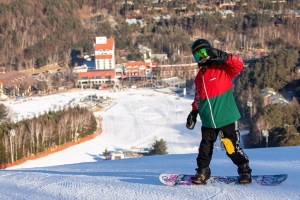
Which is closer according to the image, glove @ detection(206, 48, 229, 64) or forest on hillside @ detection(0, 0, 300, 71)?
glove @ detection(206, 48, 229, 64)

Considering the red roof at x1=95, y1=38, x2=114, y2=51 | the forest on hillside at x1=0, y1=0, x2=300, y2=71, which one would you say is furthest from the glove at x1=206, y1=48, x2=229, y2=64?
the red roof at x1=95, y1=38, x2=114, y2=51

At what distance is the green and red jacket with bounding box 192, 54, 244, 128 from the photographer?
1.42 metres

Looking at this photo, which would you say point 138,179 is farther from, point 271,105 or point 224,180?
point 271,105

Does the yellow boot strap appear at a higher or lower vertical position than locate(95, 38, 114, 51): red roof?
higher

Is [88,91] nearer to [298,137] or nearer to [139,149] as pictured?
[139,149]

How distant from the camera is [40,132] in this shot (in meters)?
6.86

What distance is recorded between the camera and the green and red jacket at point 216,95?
1418 millimetres

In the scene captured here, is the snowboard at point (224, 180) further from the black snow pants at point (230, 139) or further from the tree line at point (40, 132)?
the tree line at point (40, 132)

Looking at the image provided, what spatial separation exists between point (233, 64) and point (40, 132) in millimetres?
5863

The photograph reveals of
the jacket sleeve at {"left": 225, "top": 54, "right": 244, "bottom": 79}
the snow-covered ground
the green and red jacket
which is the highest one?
the jacket sleeve at {"left": 225, "top": 54, "right": 244, "bottom": 79}

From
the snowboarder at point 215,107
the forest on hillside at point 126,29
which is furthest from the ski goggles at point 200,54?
the forest on hillside at point 126,29

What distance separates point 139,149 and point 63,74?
975 centimetres

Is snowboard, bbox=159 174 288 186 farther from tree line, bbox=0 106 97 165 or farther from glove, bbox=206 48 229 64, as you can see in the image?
tree line, bbox=0 106 97 165

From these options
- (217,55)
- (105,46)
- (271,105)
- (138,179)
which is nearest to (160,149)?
(271,105)
